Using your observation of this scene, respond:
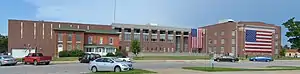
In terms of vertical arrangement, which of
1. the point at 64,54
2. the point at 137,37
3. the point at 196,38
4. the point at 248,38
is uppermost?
the point at 137,37

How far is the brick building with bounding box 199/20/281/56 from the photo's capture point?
119 m

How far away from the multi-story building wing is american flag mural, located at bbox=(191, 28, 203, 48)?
6.94 ft

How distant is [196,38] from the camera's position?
128125 millimetres

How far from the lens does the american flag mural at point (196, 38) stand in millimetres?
126562

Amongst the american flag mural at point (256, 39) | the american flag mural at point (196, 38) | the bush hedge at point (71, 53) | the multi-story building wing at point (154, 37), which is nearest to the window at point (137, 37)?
the multi-story building wing at point (154, 37)

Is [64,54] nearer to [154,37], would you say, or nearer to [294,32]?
[154,37]

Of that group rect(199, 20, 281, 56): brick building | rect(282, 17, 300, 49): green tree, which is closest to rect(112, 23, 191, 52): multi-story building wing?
rect(199, 20, 281, 56): brick building

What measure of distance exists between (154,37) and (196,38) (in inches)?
576

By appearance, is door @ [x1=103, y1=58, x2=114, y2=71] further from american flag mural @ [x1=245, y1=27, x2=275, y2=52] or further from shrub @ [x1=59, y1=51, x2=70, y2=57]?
american flag mural @ [x1=245, y1=27, x2=275, y2=52]

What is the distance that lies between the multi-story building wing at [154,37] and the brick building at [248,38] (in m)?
11.0

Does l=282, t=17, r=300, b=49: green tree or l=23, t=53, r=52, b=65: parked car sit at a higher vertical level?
l=282, t=17, r=300, b=49: green tree

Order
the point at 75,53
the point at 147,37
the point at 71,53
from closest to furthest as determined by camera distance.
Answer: the point at 71,53 < the point at 75,53 < the point at 147,37

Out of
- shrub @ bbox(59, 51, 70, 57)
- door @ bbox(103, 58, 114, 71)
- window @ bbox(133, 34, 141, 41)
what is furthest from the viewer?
window @ bbox(133, 34, 141, 41)

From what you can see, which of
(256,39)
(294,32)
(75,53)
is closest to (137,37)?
(75,53)
